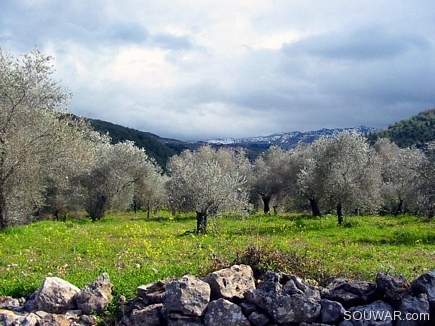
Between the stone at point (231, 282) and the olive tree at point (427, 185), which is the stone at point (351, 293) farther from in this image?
the olive tree at point (427, 185)

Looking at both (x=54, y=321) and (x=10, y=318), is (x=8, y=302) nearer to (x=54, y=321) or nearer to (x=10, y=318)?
(x=10, y=318)

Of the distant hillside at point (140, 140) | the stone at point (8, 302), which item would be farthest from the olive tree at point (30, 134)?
the distant hillside at point (140, 140)

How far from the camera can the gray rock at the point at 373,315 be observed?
282 inches

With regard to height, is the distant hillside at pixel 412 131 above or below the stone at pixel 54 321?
above

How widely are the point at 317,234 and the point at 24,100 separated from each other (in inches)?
636

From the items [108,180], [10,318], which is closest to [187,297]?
[10,318]

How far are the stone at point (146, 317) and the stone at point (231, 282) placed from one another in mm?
1054

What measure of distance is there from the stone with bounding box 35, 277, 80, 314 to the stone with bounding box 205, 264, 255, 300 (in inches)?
115

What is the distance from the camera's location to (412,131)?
107938 mm

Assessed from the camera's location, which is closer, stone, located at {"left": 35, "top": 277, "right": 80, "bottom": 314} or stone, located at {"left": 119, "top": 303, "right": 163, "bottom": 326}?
stone, located at {"left": 119, "top": 303, "right": 163, "bottom": 326}

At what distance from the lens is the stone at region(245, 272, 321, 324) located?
291 inches

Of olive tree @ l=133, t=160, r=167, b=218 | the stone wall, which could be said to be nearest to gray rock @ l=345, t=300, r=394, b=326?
the stone wall

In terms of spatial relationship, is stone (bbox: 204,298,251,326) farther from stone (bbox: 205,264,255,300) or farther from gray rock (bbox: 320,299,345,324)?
gray rock (bbox: 320,299,345,324)

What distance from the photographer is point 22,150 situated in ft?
65.5
